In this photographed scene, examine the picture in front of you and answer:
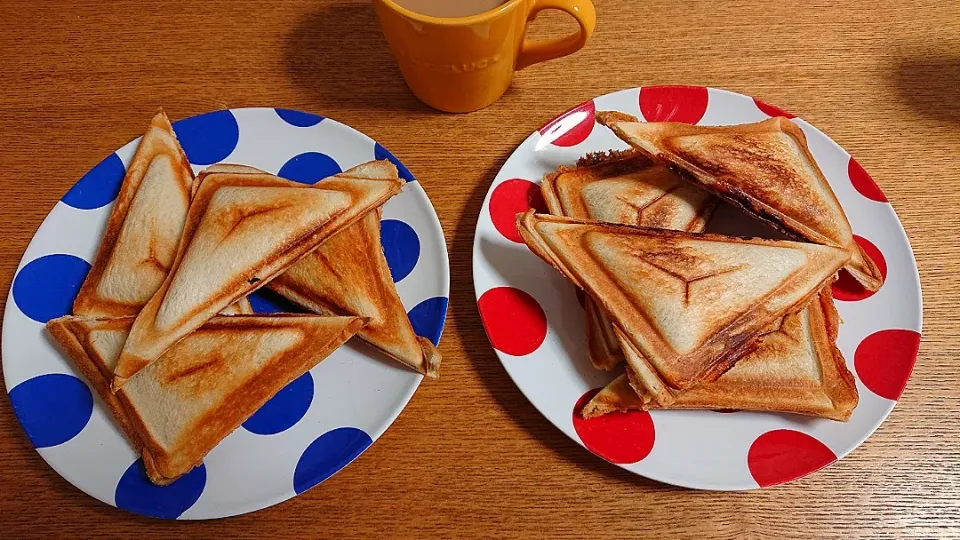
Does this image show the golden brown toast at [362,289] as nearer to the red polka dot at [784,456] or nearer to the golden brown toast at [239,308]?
the golden brown toast at [239,308]

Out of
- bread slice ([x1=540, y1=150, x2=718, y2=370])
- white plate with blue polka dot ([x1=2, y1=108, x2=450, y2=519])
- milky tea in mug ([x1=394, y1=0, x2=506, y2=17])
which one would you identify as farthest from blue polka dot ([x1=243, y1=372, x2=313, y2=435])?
milky tea in mug ([x1=394, y1=0, x2=506, y2=17])

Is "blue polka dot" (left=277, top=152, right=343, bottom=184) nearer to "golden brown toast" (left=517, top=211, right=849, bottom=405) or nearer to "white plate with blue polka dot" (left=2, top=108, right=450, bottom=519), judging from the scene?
"white plate with blue polka dot" (left=2, top=108, right=450, bottom=519)

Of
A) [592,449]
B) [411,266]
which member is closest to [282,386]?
[411,266]

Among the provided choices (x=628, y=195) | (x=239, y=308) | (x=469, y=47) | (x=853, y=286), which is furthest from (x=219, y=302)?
(x=853, y=286)

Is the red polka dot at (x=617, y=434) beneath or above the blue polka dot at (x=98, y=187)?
beneath

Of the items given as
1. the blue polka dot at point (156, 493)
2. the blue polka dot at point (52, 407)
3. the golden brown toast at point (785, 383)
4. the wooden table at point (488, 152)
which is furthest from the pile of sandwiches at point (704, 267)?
the blue polka dot at point (52, 407)

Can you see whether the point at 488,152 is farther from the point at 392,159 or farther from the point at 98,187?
the point at 98,187
